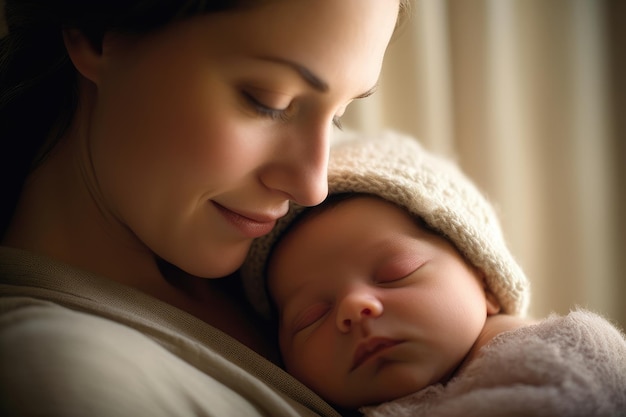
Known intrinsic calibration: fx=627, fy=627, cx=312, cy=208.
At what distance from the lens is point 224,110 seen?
0.84 m

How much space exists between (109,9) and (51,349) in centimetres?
45

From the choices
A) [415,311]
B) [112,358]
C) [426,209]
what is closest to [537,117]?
[426,209]

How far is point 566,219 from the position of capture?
1811 millimetres

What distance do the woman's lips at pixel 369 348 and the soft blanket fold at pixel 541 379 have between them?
0.07 meters

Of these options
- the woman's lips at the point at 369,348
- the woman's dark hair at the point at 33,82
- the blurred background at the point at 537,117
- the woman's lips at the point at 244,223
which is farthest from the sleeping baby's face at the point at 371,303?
the blurred background at the point at 537,117

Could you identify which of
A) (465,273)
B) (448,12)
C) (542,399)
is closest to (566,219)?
(448,12)

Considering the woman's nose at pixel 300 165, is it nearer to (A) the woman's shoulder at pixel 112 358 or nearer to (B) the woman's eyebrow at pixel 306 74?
(B) the woman's eyebrow at pixel 306 74

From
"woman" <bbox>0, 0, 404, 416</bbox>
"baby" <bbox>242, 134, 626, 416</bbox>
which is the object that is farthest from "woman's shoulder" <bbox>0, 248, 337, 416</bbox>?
"baby" <bbox>242, 134, 626, 416</bbox>

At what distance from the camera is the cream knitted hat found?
1.06 meters

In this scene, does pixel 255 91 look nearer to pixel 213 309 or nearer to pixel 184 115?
pixel 184 115

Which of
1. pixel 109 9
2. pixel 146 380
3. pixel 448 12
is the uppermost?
pixel 448 12

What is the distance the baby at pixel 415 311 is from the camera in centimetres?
80

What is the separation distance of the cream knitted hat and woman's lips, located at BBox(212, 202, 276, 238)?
130 mm

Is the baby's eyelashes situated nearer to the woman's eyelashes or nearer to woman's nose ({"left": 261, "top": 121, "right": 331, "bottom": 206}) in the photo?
woman's nose ({"left": 261, "top": 121, "right": 331, "bottom": 206})
